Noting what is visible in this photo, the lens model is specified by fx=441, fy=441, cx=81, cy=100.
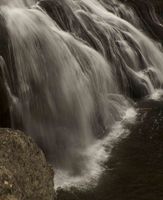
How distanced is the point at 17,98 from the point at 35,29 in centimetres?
183

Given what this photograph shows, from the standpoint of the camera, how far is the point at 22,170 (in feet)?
17.0

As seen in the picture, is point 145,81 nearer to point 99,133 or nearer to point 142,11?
point 99,133

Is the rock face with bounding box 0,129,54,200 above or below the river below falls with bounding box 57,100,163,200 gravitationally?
above

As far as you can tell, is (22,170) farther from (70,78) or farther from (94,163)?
(70,78)

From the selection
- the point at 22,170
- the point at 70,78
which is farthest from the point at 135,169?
the point at 22,170

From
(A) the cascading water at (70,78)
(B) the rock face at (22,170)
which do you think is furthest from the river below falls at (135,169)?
(B) the rock face at (22,170)

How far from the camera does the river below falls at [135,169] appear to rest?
267 inches

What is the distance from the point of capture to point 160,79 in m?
11.9

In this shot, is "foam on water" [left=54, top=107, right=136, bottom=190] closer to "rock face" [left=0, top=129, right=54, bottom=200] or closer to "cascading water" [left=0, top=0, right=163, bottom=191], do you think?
"cascading water" [left=0, top=0, right=163, bottom=191]

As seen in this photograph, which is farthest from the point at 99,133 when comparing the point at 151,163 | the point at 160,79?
the point at 160,79

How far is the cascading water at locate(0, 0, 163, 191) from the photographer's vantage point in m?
7.87

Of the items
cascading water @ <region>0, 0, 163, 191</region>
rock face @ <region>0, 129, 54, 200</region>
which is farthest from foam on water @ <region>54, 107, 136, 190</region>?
rock face @ <region>0, 129, 54, 200</region>

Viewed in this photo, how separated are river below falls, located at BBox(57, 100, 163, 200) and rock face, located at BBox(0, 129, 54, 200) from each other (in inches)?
53.3

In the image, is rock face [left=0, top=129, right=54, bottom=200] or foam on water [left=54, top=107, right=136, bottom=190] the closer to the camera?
rock face [left=0, top=129, right=54, bottom=200]
